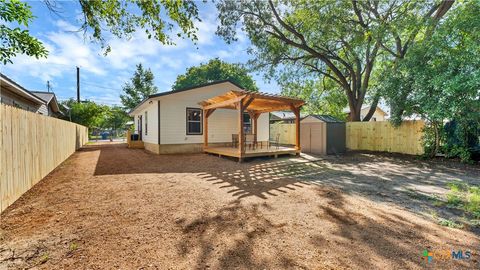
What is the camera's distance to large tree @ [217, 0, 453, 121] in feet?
37.1

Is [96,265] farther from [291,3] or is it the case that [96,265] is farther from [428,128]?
[291,3]

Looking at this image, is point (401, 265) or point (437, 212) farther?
point (437, 212)

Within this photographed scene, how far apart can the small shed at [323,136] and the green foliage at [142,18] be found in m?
8.78

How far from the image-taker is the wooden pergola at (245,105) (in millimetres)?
8117

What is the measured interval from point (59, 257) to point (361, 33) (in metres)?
15.7

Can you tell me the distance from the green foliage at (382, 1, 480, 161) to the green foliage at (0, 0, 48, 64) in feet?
36.1

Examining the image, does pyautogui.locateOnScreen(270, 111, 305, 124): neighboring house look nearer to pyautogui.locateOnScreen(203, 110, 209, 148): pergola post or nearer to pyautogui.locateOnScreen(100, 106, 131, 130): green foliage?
pyautogui.locateOnScreen(203, 110, 209, 148): pergola post

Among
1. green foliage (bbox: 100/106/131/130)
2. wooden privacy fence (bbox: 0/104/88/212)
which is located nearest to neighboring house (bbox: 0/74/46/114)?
wooden privacy fence (bbox: 0/104/88/212)

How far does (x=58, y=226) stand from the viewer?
2834 millimetres

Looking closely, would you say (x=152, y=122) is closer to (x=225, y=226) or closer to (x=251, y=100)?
(x=251, y=100)

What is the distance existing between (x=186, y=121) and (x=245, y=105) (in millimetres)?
4261

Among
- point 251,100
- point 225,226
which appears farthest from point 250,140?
point 225,226

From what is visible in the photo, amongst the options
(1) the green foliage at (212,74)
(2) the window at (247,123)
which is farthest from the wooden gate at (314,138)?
(1) the green foliage at (212,74)

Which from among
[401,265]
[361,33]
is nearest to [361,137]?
[361,33]
